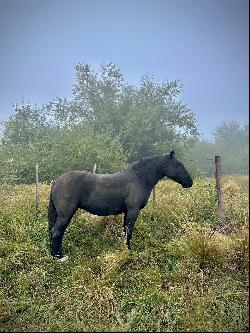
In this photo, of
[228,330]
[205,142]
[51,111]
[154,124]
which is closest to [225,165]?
[205,142]

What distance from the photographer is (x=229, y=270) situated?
6.18m

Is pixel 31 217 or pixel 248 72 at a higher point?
pixel 248 72

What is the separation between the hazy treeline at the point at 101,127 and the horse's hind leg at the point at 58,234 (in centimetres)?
1324

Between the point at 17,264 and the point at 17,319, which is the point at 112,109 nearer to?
the point at 17,264

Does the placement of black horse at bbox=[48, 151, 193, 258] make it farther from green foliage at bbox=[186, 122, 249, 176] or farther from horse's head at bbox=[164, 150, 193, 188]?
green foliage at bbox=[186, 122, 249, 176]

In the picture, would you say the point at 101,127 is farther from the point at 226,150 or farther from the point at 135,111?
the point at 226,150

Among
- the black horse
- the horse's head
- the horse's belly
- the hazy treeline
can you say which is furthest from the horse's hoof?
the hazy treeline

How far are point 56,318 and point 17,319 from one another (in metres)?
0.66

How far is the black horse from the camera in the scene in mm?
7648

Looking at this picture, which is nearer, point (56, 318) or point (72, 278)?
point (56, 318)

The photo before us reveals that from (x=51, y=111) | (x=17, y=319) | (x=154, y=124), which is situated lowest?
(x=17, y=319)

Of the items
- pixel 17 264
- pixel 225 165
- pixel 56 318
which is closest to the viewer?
pixel 56 318

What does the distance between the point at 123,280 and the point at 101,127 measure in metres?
23.2

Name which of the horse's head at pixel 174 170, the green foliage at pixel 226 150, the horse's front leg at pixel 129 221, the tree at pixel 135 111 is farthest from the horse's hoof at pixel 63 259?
the green foliage at pixel 226 150
